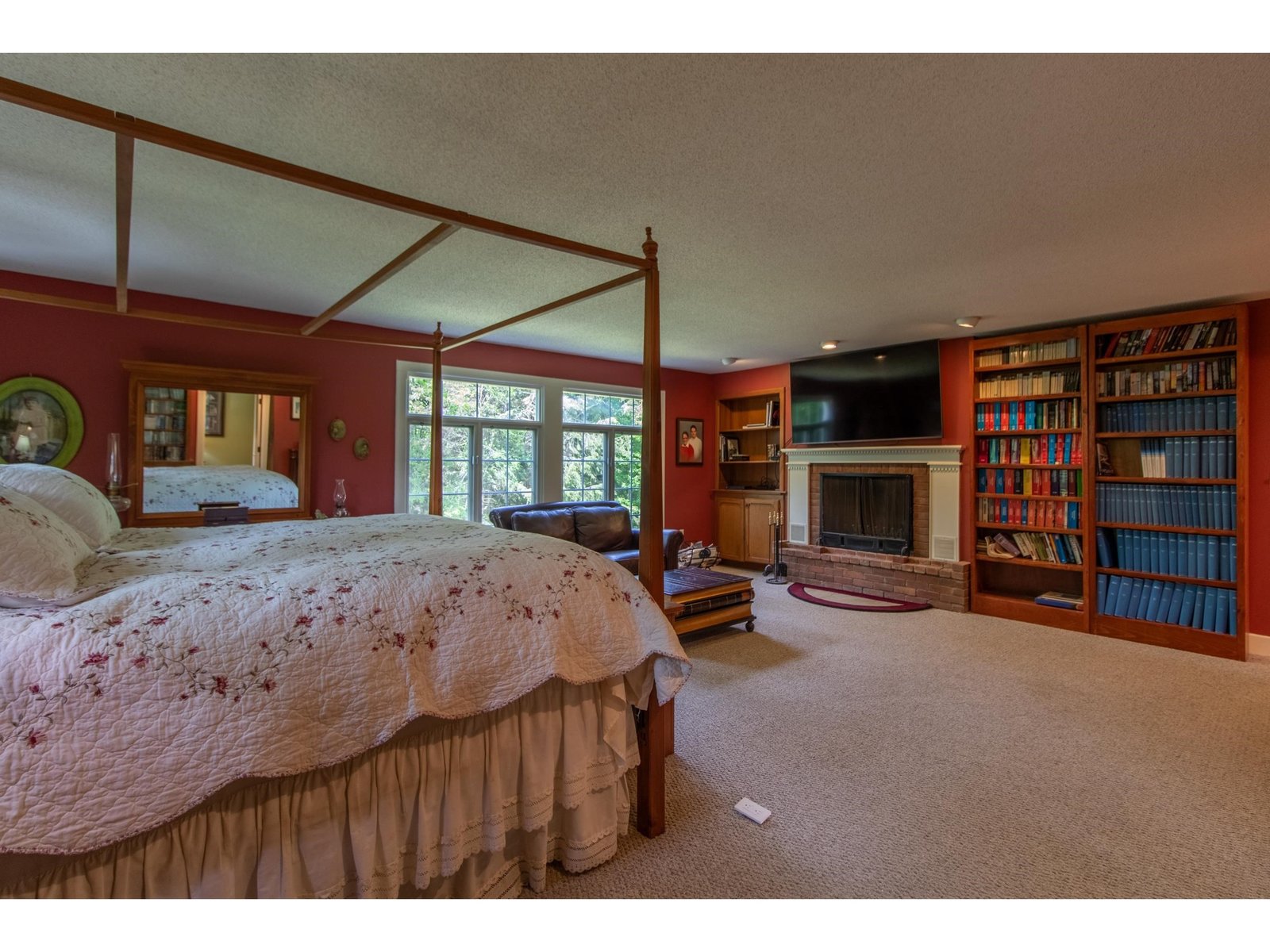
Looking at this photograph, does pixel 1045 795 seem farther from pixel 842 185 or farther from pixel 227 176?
pixel 227 176

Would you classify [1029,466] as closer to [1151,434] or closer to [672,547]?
[1151,434]

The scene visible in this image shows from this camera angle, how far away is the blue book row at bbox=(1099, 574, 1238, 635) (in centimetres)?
350

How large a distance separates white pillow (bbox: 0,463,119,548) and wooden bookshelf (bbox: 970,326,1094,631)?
543cm

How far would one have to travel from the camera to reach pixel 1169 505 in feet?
12.3

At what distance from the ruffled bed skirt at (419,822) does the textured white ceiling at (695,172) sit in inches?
68.3

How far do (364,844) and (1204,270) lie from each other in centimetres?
453

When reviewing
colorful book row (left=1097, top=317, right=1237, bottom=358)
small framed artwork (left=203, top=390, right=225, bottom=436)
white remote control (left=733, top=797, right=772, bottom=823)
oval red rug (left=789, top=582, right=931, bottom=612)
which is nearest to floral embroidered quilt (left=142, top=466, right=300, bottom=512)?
small framed artwork (left=203, top=390, right=225, bottom=436)

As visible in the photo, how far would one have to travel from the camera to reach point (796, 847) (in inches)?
68.7

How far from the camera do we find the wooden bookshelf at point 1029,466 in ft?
13.4

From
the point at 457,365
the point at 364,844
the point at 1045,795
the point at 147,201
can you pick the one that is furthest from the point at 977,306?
the point at 147,201

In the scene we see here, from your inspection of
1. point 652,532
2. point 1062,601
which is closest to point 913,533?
point 1062,601

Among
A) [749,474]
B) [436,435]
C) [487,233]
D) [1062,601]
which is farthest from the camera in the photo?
[749,474]

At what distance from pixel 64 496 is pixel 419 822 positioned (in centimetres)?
164

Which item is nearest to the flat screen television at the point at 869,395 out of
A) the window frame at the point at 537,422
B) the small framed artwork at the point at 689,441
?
the small framed artwork at the point at 689,441
